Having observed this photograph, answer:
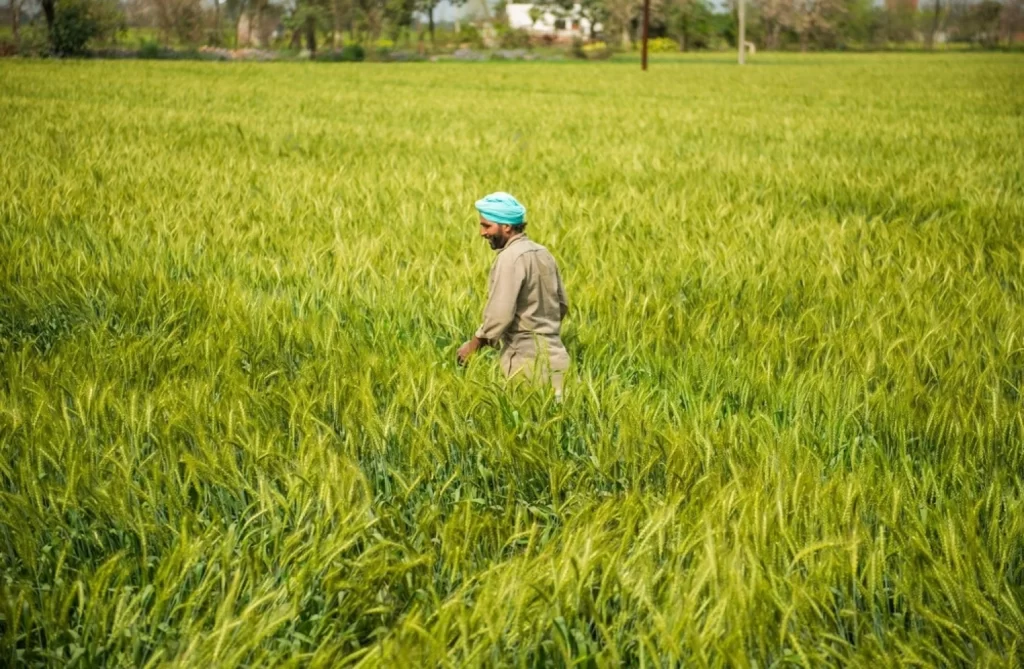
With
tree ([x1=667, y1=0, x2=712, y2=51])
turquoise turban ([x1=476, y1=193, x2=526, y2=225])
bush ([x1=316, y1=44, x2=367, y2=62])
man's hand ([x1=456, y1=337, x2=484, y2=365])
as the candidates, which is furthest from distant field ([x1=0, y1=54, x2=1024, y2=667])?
tree ([x1=667, y1=0, x2=712, y2=51])

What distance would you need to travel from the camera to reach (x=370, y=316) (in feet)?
12.1

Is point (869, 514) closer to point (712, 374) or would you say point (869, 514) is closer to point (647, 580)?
point (647, 580)

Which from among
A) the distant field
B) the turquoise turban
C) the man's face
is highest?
the turquoise turban

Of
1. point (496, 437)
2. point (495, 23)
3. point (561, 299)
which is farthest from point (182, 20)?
point (496, 437)

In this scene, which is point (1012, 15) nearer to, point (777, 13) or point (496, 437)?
point (777, 13)

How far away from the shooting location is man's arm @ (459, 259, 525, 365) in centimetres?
292

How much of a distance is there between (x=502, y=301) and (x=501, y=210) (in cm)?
28

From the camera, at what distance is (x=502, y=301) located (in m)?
2.93

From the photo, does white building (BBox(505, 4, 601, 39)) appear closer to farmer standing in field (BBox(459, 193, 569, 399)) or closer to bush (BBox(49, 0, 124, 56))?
bush (BBox(49, 0, 124, 56))

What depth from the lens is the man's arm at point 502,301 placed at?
9.57ft

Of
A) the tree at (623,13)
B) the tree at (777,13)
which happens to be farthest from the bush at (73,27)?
Result: the tree at (777,13)

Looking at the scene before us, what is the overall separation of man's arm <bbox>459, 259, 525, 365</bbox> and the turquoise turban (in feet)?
0.44

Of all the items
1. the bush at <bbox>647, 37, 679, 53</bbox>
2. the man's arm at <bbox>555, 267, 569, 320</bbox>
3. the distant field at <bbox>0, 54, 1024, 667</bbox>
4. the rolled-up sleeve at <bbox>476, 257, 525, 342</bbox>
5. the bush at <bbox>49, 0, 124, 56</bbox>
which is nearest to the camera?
the distant field at <bbox>0, 54, 1024, 667</bbox>

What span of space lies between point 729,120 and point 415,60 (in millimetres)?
35075
